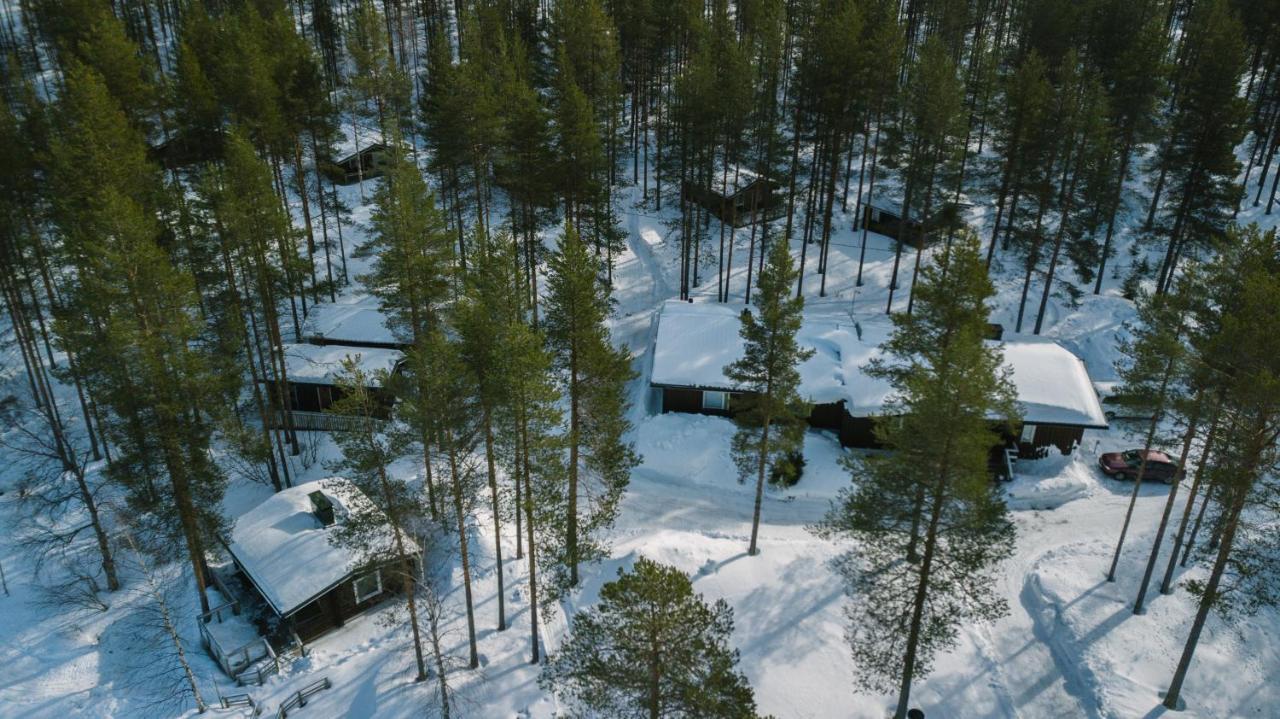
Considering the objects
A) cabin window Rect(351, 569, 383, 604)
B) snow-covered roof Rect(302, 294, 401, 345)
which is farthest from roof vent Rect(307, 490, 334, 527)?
snow-covered roof Rect(302, 294, 401, 345)

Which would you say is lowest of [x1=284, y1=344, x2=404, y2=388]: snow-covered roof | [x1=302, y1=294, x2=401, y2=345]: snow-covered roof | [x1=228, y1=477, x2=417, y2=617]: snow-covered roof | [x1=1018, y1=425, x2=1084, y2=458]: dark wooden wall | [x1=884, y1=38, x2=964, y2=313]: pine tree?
[x1=228, y1=477, x2=417, y2=617]: snow-covered roof

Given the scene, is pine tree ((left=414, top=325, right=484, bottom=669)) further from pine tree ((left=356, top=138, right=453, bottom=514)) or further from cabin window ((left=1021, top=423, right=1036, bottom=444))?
cabin window ((left=1021, top=423, right=1036, bottom=444))

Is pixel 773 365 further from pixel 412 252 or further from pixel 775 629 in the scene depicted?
pixel 412 252

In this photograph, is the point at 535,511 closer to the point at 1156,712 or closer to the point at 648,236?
the point at 1156,712

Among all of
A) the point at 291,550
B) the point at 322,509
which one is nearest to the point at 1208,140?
the point at 322,509

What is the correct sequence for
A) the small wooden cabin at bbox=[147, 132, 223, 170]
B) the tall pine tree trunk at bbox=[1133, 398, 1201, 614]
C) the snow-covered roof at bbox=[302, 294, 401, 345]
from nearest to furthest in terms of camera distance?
the tall pine tree trunk at bbox=[1133, 398, 1201, 614]
the snow-covered roof at bbox=[302, 294, 401, 345]
the small wooden cabin at bbox=[147, 132, 223, 170]
